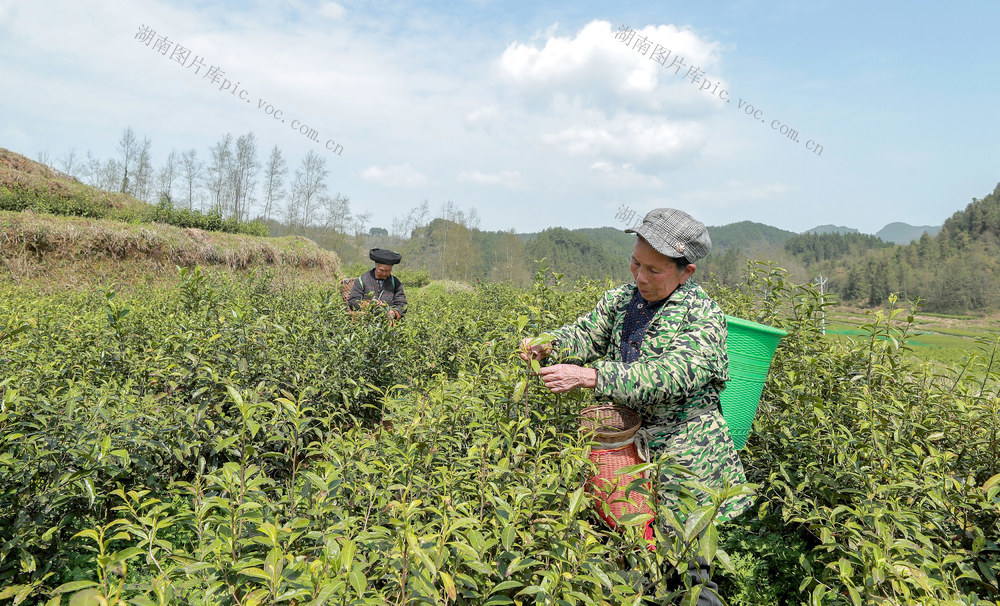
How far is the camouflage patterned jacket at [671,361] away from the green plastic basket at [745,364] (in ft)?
1.12

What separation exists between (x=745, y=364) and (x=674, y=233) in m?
0.83

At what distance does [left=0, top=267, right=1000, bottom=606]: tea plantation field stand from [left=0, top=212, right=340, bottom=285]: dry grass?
1013 centimetres

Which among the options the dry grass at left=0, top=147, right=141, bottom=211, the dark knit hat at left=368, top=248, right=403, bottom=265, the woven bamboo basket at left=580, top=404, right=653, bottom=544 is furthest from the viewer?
the dry grass at left=0, top=147, right=141, bottom=211

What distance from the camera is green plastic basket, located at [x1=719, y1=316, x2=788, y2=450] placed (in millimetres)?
2416

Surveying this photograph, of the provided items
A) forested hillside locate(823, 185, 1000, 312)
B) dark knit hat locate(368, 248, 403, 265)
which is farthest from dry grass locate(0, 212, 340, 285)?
forested hillside locate(823, 185, 1000, 312)

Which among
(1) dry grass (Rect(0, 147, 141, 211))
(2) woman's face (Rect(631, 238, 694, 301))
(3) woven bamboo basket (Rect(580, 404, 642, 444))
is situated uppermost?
(1) dry grass (Rect(0, 147, 141, 211))

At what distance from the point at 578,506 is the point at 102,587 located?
1.04m

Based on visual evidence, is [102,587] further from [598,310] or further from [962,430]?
[962,430]

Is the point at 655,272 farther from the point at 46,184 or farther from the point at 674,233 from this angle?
the point at 46,184

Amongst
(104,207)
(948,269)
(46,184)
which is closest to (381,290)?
(104,207)

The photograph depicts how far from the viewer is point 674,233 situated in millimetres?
2088

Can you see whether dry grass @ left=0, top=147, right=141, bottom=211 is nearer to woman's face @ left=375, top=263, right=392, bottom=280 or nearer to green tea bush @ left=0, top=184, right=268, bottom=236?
green tea bush @ left=0, top=184, right=268, bottom=236

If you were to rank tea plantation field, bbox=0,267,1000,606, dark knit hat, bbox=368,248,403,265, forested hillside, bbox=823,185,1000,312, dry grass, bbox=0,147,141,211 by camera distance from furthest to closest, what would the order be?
forested hillside, bbox=823,185,1000,312, dry grass, bbox=0,147,141,211, dark knit hat, bbox=368,248,403,265, tea plantation field, bbox=0,267,1000,606

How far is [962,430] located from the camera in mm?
2529
